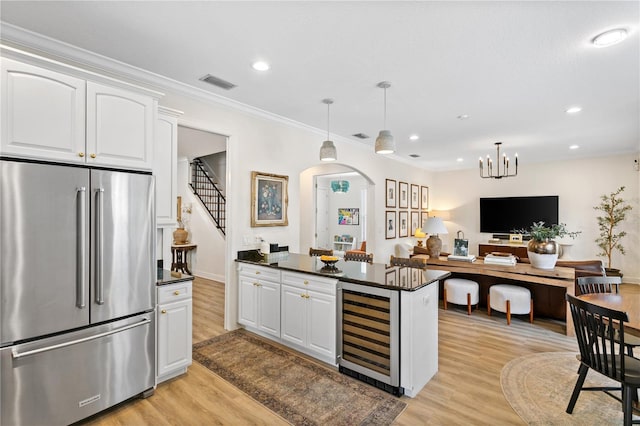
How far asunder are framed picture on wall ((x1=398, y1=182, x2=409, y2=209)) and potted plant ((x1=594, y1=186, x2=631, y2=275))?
4199 mm

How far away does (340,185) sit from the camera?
9.12m

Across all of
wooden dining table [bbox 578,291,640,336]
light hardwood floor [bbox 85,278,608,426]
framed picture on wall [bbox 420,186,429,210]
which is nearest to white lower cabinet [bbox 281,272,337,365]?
light hardwood floor [bbox 85,278,608,426]

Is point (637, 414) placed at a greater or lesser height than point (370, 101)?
lesser

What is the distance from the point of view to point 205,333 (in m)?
3.79

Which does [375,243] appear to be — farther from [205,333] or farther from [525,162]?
[525,162]

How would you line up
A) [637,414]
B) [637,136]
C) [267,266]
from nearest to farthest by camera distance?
1. [637,414]
2. [267,266]
3. [637,136]

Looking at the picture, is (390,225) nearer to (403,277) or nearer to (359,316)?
(403,277)

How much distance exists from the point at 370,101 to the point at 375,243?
11.7ft

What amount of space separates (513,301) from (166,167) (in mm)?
4545

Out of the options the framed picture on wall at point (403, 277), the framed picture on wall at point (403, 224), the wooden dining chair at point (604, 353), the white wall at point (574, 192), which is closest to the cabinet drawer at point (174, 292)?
the framed picture on wall at point (403, 277)

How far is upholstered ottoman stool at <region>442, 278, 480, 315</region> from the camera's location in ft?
14.8

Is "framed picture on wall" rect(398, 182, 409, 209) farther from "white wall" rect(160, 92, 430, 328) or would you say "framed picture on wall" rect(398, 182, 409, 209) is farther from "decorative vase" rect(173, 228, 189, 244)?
"decorative vase" rect(173, 228, 189, 244)

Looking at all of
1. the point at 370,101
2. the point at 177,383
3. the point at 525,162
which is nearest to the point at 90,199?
the point at 177,383

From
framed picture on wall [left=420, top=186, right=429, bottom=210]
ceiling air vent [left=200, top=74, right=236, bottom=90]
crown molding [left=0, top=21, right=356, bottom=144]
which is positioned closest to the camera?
crown molding [left=0, top=21, right=356, bottom=144]
